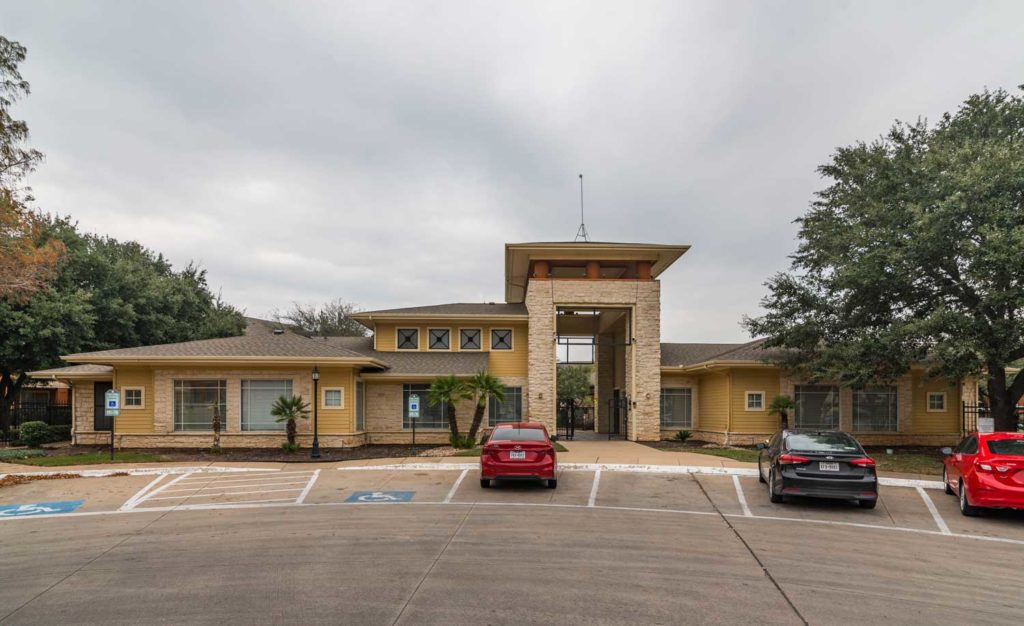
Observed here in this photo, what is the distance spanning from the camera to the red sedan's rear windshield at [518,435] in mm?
14188

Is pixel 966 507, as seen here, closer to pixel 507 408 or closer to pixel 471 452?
pixel 471 452

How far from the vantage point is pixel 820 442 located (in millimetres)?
12570

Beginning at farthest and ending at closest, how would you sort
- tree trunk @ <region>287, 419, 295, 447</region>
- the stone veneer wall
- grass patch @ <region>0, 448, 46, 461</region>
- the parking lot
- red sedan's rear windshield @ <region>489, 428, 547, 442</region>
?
the stone veneer wall < tree trunk @ <region>287, 419, 295, 447</region> < grass patch @ <region>0, 448, 46, 461</region> < red sedan's rear windshield @ <region>489, 428, 547, 442</region> < the parking lot

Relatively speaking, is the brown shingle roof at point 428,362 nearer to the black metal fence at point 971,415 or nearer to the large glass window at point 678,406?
the large glass window at point 678,406

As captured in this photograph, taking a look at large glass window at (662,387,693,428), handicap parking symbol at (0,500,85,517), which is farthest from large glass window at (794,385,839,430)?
handicap parking symbol at (0,500,85,517)

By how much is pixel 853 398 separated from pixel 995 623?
2142 cm

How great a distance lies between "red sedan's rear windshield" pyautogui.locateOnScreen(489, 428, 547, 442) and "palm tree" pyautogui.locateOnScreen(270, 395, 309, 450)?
10.3m

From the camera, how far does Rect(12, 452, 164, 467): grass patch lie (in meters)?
19.2

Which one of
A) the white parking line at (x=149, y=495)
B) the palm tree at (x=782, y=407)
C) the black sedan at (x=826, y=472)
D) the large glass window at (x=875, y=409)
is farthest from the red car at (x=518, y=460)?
the large glass window at (x=875, y=409)

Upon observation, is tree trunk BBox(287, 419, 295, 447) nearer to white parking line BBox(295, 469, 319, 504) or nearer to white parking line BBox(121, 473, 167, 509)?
white parking line BBox(295, 469, 319, 504)

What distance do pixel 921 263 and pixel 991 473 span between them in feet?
33.9

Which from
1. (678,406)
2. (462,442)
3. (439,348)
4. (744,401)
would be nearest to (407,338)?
(439,348)

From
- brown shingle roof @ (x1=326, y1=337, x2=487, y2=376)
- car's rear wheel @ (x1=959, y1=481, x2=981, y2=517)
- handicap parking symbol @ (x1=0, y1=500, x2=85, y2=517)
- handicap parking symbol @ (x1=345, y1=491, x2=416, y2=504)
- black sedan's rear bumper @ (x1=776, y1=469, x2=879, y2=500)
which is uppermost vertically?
brown shingle roof @ (x1=326, y1=337, x2=487, y2=376)

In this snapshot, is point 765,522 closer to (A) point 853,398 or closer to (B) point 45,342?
(A) point 853,398
